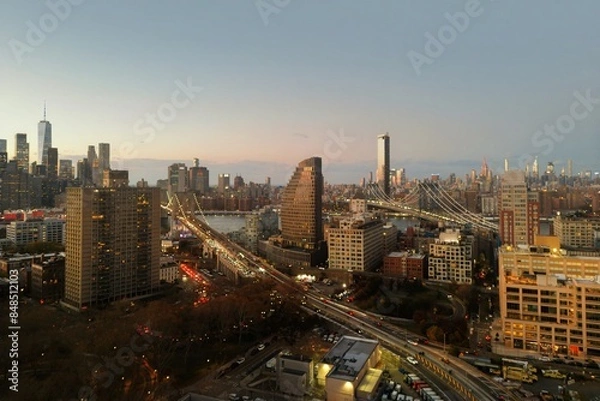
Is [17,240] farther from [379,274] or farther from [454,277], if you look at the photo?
[454,277]

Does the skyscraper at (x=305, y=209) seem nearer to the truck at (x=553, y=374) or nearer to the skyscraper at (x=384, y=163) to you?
the truck at (x=553, y=374)

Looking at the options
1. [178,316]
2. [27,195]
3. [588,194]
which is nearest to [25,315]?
[178,316]

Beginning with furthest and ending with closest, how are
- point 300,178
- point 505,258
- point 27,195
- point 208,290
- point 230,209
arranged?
point 230,209 < point 27,195 < point 300,178 < point 208,290 < point 505,258

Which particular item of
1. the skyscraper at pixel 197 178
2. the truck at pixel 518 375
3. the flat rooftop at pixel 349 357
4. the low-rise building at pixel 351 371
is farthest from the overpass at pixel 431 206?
the skyscraper at pixel 197 178

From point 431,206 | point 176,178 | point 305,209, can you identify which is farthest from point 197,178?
point 305,209

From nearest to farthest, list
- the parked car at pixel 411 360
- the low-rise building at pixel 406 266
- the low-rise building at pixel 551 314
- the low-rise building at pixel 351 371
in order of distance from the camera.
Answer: the low-rise building at pixel 351 371, the parked car at pixel 411 360, the low-rise building at pixel 551 314, the low-rise building at pixel 406 266

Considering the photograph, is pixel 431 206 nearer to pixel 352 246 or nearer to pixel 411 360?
pixel 352 246

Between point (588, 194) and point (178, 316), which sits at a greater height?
point (588, 194)
